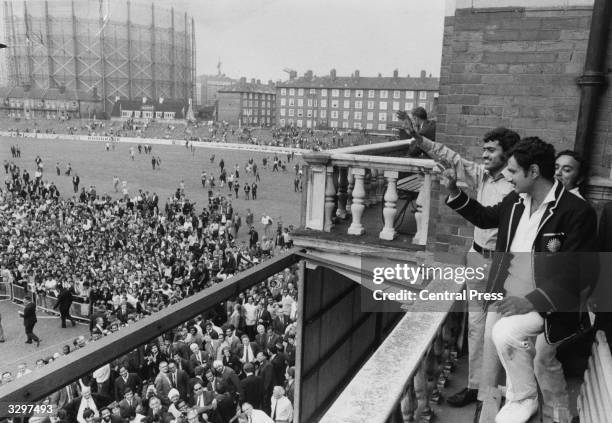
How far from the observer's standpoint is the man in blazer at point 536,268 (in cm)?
253

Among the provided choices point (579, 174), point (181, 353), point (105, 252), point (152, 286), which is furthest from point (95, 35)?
point (579, 174)

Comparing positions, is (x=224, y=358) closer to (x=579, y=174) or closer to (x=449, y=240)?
(x=449, y=240)

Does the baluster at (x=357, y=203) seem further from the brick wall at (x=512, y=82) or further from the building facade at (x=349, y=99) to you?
the building facade at (x=349, y=99)

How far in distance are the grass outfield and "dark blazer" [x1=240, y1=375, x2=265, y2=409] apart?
17312 millimetres

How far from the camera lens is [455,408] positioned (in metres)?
3.56

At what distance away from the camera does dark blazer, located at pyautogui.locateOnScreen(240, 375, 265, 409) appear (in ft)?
25.0

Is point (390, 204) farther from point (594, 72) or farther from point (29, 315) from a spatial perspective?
point (29, 315)

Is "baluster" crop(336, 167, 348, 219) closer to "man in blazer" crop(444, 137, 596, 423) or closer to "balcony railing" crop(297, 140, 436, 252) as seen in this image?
"balcony railing" crop(297, 140, 436, 252)

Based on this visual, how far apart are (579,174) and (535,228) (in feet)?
3.92

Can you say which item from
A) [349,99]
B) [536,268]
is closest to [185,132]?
[349,99]

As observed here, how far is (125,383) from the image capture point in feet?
25.8

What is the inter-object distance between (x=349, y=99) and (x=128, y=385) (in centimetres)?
8903

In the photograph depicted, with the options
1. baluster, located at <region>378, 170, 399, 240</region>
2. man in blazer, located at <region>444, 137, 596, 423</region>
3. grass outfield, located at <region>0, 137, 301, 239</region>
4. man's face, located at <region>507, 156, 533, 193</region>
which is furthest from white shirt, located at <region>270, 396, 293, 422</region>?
grass outfield, located at <region>0, 137, 301, 239</region>

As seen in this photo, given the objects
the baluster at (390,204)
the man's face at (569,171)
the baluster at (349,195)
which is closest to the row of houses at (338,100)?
the baluster at (349,195)
